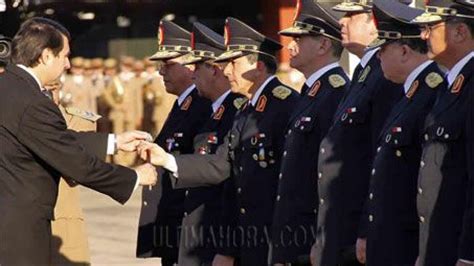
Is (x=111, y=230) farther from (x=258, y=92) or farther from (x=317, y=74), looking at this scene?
(x=317, y=74)

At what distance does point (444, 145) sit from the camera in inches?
272

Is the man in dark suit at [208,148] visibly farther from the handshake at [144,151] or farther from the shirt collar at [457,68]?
the shirt collar at [457,68]

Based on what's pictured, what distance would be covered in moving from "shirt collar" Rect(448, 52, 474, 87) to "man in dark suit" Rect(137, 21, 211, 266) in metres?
3.15

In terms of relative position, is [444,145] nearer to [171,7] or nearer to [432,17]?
[432,17]

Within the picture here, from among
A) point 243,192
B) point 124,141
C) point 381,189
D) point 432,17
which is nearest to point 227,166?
point 243,192

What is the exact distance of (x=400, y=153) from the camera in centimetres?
742

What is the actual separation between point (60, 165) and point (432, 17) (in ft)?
5.84

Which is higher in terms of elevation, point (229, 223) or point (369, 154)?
point (369, 154)

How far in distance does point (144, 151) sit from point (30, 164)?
1.10m

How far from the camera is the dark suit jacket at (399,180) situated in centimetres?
740

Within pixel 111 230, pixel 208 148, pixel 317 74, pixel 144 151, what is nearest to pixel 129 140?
pixel 144 151

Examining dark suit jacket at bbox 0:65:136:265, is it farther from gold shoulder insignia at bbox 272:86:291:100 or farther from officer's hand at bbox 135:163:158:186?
gold shoulder insignia at bbox 272:86:291:100

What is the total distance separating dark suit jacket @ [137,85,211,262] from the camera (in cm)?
1005

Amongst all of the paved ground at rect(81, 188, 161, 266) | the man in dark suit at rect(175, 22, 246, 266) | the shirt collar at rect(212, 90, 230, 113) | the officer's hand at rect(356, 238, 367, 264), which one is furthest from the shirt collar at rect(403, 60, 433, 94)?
the paved ground at rect(81, 188, 161, 266)
